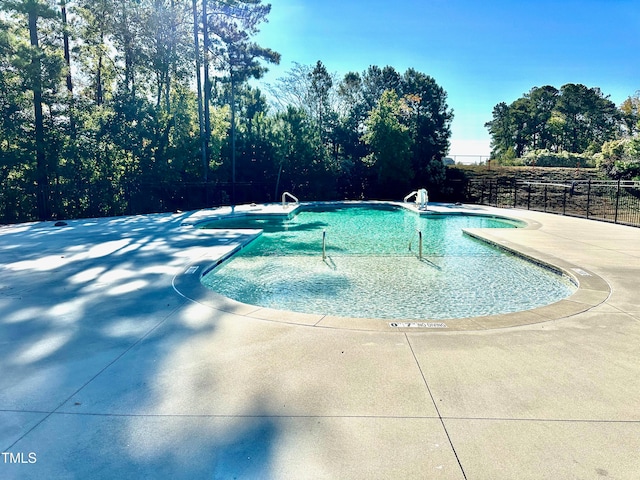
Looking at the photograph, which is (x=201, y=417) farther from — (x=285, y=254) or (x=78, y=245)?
(x=78, y=245)

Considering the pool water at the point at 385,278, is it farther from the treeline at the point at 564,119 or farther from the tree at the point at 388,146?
the treeline at the point at 564,119

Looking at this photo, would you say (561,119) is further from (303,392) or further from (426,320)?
(303,392)

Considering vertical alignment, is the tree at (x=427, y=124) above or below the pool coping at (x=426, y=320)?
above

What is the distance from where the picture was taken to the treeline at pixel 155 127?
39.1 ft

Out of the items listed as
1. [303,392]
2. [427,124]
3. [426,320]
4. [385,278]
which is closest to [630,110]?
[427,124]

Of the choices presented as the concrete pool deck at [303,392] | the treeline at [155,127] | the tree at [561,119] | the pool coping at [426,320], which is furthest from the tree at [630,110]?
the concrete pool deck at [303,392]

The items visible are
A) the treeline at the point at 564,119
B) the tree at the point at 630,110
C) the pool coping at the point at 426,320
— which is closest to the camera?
the pool coping at the point at 426,320

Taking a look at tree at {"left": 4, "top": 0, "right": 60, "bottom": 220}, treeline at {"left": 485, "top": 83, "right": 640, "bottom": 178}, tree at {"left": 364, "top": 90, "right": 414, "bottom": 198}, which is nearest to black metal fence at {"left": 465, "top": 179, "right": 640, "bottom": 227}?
tree at {"left": 364, "top": 90, "right": 414, "bottom": 198}

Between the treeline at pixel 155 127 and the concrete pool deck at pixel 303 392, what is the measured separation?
32.2ft

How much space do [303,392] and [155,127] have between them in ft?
46.8

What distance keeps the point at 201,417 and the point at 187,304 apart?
2146 mm

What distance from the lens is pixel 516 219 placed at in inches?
486

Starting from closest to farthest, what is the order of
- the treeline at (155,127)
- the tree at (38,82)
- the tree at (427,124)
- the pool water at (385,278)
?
the pool water at (385,278) → the tree at (38,82) → the treeline at (155,127) → the tree at (427,124)

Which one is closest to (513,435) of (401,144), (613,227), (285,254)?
(285,254)
